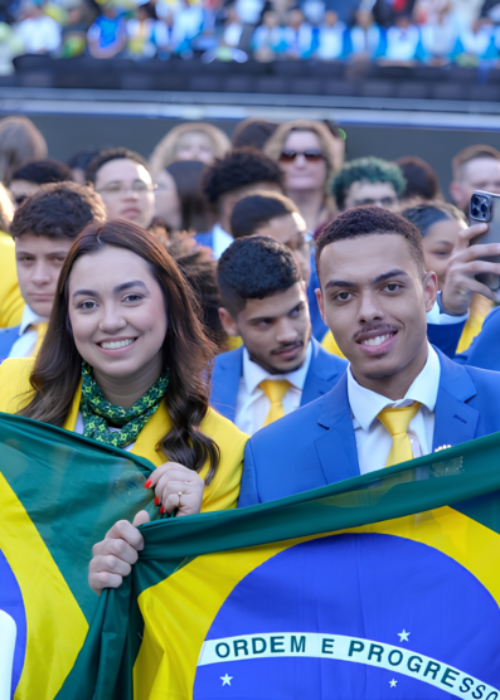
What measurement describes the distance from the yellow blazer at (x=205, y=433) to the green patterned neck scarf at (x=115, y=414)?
0.10 ft

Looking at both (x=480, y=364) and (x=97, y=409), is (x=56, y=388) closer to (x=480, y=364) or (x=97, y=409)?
(x=97, y=409)

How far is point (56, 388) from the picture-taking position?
320 centimetres

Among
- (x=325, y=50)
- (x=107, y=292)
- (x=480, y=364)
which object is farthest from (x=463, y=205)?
(x=325, y=50)

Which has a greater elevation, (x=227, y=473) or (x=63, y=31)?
(x=63, y=31)

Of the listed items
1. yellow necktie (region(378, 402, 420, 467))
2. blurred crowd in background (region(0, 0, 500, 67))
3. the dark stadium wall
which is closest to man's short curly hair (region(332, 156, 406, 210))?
yellow necktie (region(378, 402, 420, 467))

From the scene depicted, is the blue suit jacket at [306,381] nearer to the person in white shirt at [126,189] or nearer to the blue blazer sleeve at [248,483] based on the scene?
the blue blazer sleeve at [248,483]

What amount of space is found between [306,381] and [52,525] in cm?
152

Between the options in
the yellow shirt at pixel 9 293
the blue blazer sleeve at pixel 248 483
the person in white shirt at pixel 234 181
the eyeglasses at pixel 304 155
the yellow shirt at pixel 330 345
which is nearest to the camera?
the blue blazer sleeve at pixel 248 483

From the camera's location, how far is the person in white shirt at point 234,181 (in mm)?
6145

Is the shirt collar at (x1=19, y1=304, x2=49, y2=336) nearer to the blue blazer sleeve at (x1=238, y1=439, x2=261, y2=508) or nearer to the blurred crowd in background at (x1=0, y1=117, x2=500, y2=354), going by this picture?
the blurred crowd in background at (x1=0, y1=117, x2=500, y2=354)

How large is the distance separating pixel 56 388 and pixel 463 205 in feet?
13.7

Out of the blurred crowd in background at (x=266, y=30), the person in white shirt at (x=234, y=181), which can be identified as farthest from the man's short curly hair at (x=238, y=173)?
the blurred crowd in background at (x=266, y=30)

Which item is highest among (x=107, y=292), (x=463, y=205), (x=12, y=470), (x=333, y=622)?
(x=463, y=205)

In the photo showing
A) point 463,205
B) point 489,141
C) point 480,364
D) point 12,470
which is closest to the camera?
point 12,470
